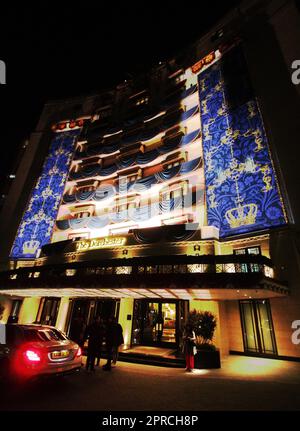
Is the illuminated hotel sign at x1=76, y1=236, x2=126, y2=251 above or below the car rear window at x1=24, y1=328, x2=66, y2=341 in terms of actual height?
above

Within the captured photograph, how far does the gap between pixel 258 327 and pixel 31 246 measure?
23.0 meters

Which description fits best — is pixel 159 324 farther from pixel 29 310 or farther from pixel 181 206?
pixel 29 310

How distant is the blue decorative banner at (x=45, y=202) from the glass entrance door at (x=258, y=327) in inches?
809

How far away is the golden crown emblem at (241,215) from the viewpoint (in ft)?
51.4

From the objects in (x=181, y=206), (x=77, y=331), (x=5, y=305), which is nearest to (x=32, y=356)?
(x=77, y=331)

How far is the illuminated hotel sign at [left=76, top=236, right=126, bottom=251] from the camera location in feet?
64.4

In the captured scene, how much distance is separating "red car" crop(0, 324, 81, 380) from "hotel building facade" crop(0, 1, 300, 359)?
20.1 feet

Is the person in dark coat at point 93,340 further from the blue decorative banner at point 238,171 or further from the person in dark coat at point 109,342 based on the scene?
the blue decorative banner at point 238,171

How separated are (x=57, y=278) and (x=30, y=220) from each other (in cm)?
1477

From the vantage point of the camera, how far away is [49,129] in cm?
3672

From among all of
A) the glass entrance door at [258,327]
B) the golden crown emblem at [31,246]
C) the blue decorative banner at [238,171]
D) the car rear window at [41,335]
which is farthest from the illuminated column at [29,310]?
the glass entrance door at [258,327]

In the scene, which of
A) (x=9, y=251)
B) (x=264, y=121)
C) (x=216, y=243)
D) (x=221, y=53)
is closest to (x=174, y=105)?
(x=221, y=53)

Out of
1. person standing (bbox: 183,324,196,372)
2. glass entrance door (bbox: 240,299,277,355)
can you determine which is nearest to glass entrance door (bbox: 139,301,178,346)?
glass entrance door (bbox: 240,299,277,355)

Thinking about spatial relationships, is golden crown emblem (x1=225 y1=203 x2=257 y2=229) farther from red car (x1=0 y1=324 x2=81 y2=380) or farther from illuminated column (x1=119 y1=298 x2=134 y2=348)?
red car (x1=0 y1=324 x2=81 y2=380)
